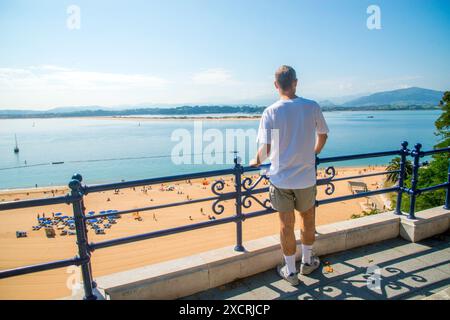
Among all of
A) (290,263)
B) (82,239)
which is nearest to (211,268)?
(290,263)

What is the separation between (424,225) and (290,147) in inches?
109

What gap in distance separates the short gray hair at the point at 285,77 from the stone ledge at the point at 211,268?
6.05 ft

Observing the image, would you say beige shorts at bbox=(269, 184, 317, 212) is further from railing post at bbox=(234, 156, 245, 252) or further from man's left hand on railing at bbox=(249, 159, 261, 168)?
railing post at bbox=(234, 156, 245, 252)

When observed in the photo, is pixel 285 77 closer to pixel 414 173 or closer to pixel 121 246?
pixel 414 173

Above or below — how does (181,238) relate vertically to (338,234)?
below

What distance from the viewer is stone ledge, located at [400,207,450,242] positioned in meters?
4.03

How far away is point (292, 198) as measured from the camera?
2.91 m

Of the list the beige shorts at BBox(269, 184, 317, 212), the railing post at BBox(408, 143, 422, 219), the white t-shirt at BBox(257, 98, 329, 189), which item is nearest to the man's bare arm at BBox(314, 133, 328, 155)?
the white t-shirt at BBox(257, 98, 329, 189)
